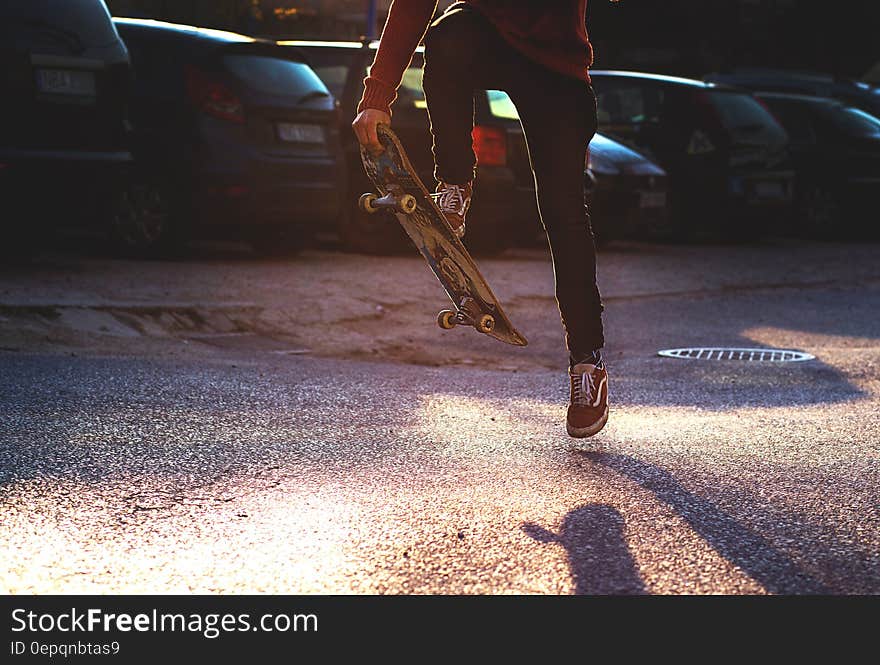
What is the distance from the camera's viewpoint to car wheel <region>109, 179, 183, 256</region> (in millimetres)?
10750

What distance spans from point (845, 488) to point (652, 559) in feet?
3.16

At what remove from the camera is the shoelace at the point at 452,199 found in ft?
15.5

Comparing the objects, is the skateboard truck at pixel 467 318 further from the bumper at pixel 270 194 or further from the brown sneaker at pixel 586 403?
the bumper at pixel 270 194

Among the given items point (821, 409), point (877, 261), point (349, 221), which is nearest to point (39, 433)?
point (821, 409)

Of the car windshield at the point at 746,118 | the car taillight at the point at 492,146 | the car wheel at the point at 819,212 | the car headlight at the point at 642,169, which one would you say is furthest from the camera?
the car wheel at the point at 819,212

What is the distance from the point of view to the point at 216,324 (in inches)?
315

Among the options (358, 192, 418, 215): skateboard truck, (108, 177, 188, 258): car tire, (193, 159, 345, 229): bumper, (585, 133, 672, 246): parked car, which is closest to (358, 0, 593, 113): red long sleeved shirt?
(358, 192, 418, 215): skateboard truck

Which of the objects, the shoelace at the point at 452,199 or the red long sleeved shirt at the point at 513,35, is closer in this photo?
the red long sleeved shirt at the point at 513,35

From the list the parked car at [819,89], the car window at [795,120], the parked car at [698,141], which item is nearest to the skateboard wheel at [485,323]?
the parked car at [698,141]

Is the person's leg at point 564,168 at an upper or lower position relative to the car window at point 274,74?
upper

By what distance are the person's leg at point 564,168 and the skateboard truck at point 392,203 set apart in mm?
387

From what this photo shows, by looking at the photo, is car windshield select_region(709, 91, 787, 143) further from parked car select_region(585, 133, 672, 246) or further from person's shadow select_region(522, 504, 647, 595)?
person's shadow select_region(522, 504, 647, 595)

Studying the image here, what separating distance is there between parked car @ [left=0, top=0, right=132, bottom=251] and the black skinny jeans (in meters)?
4.75

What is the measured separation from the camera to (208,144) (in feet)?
35.2
